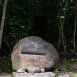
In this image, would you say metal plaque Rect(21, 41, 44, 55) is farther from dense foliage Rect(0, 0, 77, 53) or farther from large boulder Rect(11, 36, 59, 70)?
dense foliage Rect(0, 0, 77, 53)

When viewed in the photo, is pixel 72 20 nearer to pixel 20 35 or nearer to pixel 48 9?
pixel 48 9

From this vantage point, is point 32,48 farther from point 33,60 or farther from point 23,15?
point 23,15

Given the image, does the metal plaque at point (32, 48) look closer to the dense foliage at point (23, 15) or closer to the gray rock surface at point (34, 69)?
the gray rock surface at point (34, 69)

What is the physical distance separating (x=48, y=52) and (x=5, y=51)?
2767mm

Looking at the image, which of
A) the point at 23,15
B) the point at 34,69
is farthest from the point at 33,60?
the point at 23,15

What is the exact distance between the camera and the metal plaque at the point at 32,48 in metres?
4.04

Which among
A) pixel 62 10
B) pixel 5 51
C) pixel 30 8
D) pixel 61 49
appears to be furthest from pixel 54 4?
pixel 5 51

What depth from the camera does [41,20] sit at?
8.36 m

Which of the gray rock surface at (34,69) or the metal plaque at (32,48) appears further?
the metal plaque at (32,48)

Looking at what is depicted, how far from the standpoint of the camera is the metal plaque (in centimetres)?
404

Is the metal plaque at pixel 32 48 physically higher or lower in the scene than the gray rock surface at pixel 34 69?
higher

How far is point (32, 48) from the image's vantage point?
13.7 ft

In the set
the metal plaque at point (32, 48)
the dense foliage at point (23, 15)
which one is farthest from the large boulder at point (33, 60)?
the dense foliage at point (23, 15)

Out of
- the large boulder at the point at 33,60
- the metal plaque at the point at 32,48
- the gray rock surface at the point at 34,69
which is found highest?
the metal plaque at the point at 32,48
